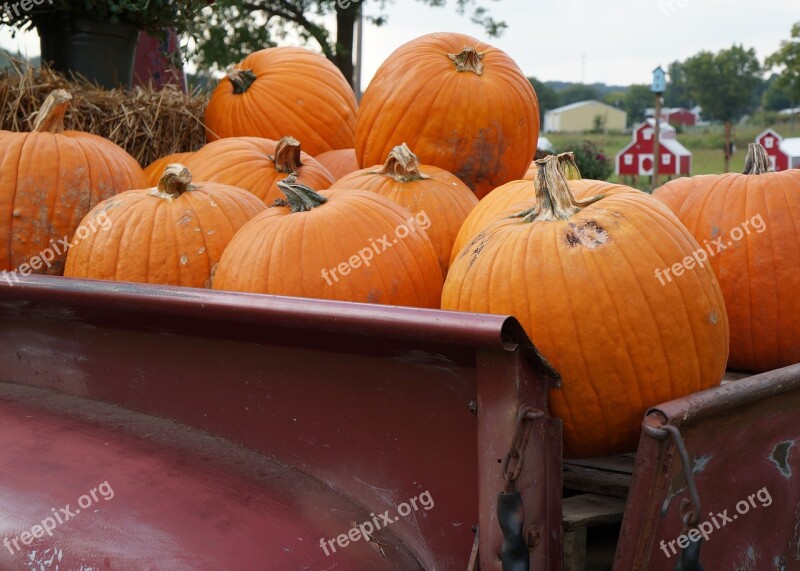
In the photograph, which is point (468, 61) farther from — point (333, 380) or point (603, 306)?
point (333, 380)

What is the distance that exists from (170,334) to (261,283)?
1.25 feet

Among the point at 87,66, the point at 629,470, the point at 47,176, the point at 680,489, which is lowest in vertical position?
the point at 629,470

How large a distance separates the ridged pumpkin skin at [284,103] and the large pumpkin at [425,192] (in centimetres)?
100

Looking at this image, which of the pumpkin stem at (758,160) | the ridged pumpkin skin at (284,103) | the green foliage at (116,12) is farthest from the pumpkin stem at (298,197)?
the green foliage at (116,12)

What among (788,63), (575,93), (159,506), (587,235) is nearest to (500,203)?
(587,235)

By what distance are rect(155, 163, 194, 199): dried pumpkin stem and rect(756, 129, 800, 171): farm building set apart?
13.2 m

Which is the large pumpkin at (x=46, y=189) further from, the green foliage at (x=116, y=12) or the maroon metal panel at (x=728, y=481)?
the maroon metal panel at (x=728, y=481)

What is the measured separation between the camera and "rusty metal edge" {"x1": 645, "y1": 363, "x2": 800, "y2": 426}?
50.5 inches

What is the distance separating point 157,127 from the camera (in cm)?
366

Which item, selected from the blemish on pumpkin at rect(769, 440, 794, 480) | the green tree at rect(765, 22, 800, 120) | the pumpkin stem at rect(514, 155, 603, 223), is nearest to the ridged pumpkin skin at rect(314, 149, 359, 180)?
the pumpkin stem at rect(514, 155, 603, 223)

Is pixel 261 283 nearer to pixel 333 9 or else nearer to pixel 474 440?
pixel 474 440

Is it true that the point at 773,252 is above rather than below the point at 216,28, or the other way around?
below

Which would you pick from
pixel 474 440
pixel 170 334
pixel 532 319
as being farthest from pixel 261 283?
pixel 474 440

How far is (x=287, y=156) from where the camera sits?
2871 millimetres
